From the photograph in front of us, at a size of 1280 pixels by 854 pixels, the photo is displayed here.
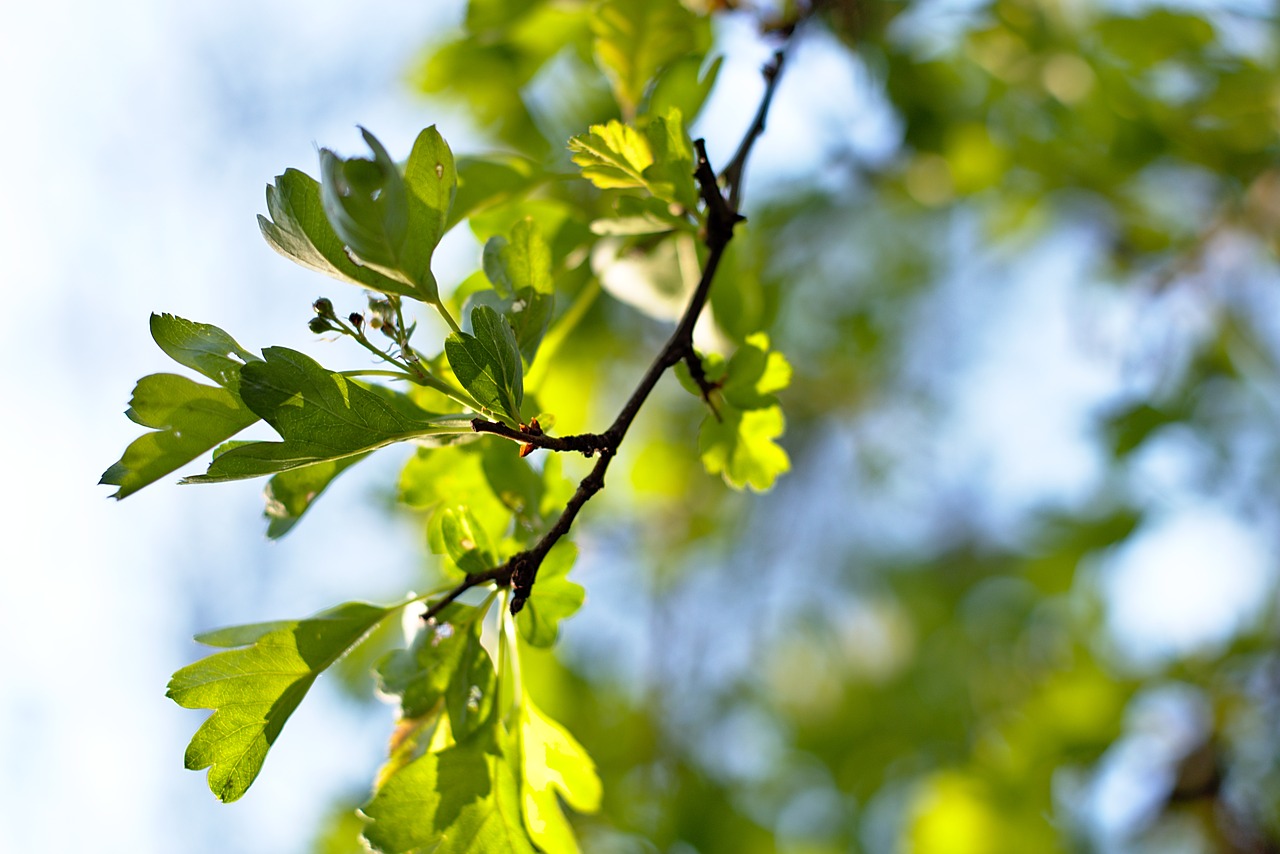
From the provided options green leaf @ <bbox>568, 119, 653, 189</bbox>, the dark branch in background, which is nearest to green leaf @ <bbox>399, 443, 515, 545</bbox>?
the dark branch in background

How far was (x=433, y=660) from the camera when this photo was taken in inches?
21.5

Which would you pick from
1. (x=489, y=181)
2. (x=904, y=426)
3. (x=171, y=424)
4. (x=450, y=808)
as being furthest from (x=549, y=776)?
(x=904, y=426)

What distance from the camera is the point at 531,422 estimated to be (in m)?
0.50

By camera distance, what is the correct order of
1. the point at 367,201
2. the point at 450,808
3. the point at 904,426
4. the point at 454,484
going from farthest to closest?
1. the point at 904,426
2. the point at 454,484
3. the point at 450,808
4. the point at 367,201

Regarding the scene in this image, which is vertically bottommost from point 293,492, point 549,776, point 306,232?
point 549,776

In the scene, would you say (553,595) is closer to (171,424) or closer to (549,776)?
(549,776)

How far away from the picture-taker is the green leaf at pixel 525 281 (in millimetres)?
528

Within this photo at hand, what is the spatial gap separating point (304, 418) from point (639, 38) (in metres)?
0.44

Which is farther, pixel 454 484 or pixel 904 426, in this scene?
pixel 904 426

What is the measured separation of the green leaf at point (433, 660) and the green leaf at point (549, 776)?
0.07 m

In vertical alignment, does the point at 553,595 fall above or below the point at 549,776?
above

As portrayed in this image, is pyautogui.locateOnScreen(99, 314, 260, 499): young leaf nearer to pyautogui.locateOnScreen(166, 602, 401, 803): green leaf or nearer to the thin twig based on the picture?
pyautogui.locateOnScreen(166, 602, 401, 803): green leaf

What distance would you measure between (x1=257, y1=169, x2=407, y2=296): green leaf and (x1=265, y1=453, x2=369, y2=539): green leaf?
0.36 feet

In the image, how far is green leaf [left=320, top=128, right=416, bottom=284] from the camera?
16.6 inches
